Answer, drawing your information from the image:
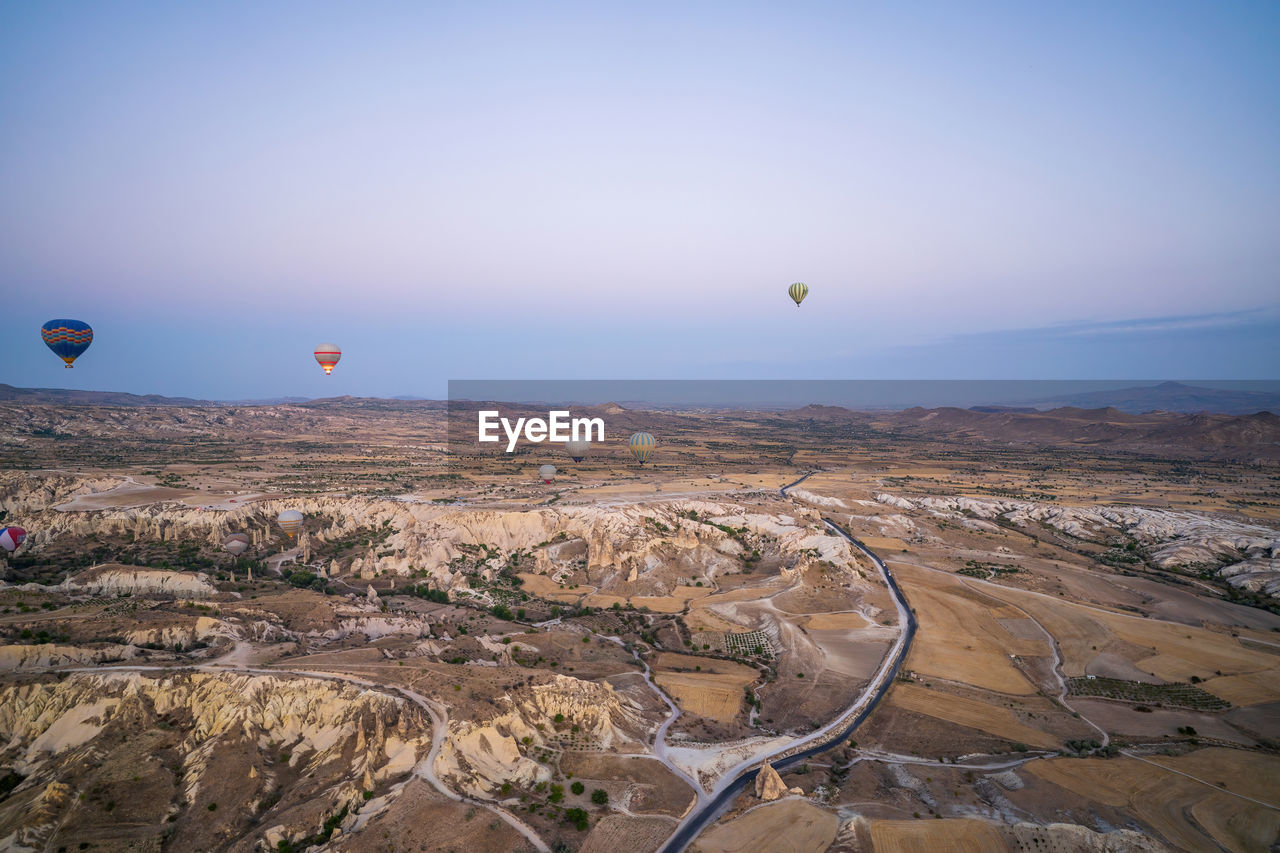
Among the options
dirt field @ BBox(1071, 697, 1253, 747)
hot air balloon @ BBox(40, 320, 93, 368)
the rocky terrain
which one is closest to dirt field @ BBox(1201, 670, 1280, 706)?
dirt field @ BBox(1071, 697, 1253, 747)

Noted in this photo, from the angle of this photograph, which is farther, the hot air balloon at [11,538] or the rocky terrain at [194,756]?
the hot air balloon at [11,538]

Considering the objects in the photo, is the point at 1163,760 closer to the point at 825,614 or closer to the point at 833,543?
the point at 825,614

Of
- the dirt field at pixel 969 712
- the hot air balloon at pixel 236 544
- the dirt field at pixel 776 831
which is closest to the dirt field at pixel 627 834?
the dirt field at pixel 776 831

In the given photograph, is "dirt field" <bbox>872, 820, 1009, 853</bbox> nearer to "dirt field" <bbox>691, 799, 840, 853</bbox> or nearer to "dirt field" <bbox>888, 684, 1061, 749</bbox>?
"dirt field" <bbox>691, 799, 840, 853</bbox>

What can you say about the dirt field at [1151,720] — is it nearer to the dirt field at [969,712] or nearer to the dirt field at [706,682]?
the dirt field at [969,712]

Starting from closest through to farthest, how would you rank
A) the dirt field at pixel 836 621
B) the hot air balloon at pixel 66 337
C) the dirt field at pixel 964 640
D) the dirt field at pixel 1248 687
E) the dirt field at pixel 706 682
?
the dirt field at pixel 706 682 → the dirt field at pixel 1248 687 → the dirt field at pixel 964 640 → the dirt field at pixel 836 621 → the hot air balloon at pixel 66 337

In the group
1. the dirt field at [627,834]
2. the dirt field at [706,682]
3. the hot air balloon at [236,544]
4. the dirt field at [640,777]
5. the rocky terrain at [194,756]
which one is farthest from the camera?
the hot air balloon at [236,544]

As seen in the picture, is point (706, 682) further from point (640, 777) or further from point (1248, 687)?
point (1248, 687)
